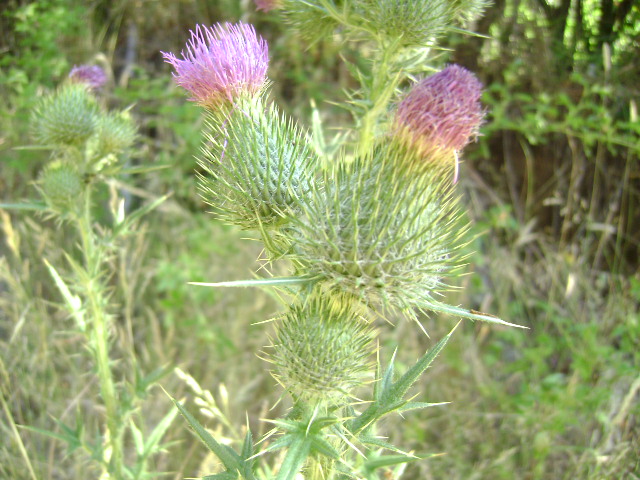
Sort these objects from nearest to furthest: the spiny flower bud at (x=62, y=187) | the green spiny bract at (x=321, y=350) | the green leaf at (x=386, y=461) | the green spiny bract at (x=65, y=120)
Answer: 1. the green leaf at (x=386, y=461)
2. the green spiny bract at (x=321, y=350)
3. the spiny flower bud at (x=62, y=187)
4. the green spiny bract at (x=65, y=120)

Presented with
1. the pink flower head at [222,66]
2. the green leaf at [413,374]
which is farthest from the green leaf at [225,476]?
the pink flower head at [222,66]

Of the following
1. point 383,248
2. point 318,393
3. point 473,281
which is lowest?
point 473,281

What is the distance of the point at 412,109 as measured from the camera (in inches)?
62.5

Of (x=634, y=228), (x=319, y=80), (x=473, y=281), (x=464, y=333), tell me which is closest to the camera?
(x=464, y=333)

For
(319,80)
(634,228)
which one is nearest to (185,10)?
(319,80)

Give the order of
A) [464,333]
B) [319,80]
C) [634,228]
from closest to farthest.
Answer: [464,333], [634,228], [319,80]

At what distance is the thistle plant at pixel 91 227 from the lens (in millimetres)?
2150

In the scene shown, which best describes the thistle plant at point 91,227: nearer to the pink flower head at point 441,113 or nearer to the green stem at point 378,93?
the green stem at point 378,93

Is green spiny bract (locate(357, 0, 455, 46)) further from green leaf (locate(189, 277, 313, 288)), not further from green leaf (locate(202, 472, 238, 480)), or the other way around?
green leaf (locate(202, 472, 238, 480))

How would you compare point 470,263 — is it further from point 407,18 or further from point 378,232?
point 378,232

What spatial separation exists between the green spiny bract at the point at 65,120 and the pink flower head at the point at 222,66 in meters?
1.09

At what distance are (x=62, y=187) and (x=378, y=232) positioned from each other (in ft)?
5.78

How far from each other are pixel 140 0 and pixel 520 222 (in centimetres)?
540

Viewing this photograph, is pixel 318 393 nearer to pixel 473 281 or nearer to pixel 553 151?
pixel 473 281
